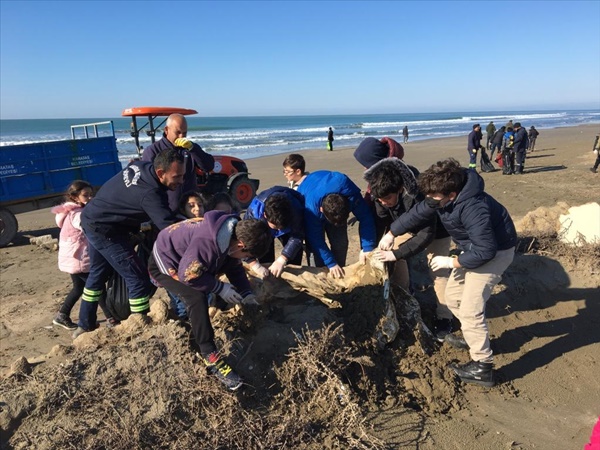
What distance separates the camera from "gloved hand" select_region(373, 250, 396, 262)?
346 cm

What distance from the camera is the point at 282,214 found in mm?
3135

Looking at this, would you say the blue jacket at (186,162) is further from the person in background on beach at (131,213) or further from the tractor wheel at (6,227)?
the tractor wheel at (6,227)

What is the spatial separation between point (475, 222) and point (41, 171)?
8.58 m

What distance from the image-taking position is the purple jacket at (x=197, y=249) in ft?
8.52

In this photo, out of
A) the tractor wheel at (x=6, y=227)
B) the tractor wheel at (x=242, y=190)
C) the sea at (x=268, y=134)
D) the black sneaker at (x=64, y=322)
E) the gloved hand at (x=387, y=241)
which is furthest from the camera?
the sea at (x=268, y=134)

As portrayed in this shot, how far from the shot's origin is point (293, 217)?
11.4ft

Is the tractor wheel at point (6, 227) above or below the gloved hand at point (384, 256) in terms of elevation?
below

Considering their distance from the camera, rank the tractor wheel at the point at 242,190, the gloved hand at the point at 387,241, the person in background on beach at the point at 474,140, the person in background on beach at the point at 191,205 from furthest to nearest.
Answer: the person in background on beach at the point at 474,140
the tractor wheel at the point at 242,190
the person in background on beach at the point at 191,205
the gloved hand at the point at 387,241

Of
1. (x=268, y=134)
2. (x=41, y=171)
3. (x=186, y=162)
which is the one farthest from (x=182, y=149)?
(x=268, y=134)

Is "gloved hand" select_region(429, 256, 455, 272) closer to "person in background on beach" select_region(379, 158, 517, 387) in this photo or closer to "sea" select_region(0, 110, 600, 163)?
"person in background on beach" select_region(379, 158, 517, 387)

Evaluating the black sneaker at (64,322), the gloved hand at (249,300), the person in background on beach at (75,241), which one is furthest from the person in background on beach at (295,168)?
the black sneaker at (64,322)

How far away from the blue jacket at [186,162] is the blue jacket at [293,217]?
0.64 meters

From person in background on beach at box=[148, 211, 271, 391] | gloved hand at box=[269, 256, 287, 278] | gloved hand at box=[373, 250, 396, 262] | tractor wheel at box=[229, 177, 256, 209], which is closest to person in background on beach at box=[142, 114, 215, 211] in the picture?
gloved hand at box=[269, 256, 287, 278]

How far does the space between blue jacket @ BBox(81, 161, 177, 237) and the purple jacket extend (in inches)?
11.2
